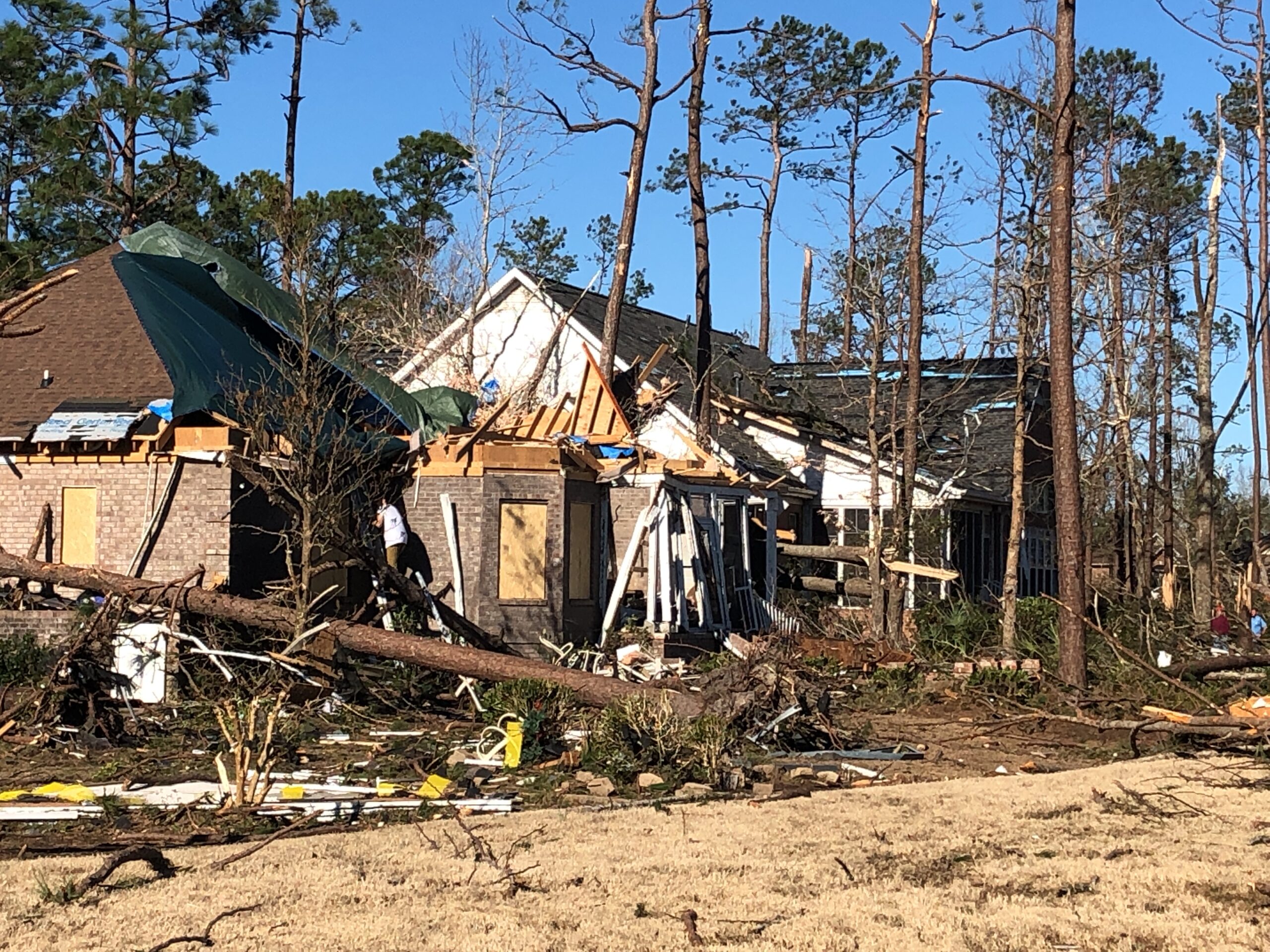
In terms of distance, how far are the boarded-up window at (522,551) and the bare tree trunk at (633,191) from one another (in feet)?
21.7

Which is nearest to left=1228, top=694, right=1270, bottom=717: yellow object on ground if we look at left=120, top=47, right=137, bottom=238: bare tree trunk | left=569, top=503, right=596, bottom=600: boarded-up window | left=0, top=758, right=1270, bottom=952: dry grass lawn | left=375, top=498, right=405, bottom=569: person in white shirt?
left=0, top=758, right=1270, bottom=952: dry grass lawn

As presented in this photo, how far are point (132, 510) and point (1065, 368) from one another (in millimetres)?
11020

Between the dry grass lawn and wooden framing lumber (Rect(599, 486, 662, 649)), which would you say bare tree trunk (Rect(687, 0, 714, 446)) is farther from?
the dry grass lawn

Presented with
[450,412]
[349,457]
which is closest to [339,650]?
[349,457]

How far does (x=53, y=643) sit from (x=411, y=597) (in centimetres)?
384

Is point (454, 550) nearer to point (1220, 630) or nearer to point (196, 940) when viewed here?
point (1220, 630)

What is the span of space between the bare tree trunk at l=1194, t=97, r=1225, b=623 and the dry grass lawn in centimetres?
1438

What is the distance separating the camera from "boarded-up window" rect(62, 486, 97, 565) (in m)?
17.2

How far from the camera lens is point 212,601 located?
14203mm

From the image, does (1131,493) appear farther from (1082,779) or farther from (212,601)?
Result: (212,601)

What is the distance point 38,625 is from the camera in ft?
50.0

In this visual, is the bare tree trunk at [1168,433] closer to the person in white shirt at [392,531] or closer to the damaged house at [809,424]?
the damaged house at [809,424]

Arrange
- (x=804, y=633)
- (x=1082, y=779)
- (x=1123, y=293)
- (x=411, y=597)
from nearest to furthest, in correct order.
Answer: (x=1082, y=779)
(x=411, y=597)
(x=804, y=633)
(x=1123, y=293)

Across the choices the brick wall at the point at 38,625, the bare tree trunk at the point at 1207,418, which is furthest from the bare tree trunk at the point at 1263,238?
the brick wall at the point at 38,625
